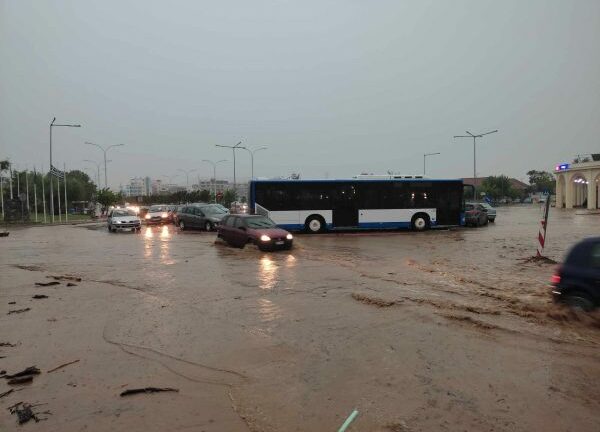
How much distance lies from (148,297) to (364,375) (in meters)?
6.08

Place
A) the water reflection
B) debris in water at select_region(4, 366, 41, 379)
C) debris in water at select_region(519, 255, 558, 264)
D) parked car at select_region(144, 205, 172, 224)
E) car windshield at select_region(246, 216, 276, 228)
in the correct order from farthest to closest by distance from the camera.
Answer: parked car at select_region(144, 205, 172, 224)
car windshield at select_region(246, 216, 276, 228)
debris in water at select_region(519, 255, 558, 264)
the water reflection
debris in water at select_region(4, 366, 41, 379)

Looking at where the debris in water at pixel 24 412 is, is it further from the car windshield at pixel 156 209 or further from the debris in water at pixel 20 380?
the car windshield at pixel 156 209

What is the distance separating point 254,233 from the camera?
17594mm

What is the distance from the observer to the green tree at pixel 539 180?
141875 millimetres

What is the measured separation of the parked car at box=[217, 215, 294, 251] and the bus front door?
8.21 meters

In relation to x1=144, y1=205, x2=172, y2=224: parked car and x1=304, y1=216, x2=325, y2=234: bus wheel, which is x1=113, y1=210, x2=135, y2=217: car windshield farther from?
x1=304, y1=216, x2=325, y2=234: bus wheel

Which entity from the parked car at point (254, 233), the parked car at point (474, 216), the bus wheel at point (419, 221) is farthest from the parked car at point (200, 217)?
the parked car at point (474, 216)

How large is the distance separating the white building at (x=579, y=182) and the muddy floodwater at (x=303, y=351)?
158ft

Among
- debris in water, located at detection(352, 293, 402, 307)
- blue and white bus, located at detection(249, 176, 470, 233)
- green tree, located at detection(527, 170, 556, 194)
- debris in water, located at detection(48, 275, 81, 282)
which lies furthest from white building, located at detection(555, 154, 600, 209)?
green tree, located at detection(527, 170, 556, 194)

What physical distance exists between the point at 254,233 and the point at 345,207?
9854 mm

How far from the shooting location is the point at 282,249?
1778 cm

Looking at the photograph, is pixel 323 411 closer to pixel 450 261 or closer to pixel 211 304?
pixel 211 304

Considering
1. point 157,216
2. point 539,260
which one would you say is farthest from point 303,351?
point 157,216

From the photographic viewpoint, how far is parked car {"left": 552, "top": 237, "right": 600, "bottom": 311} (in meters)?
6.84
